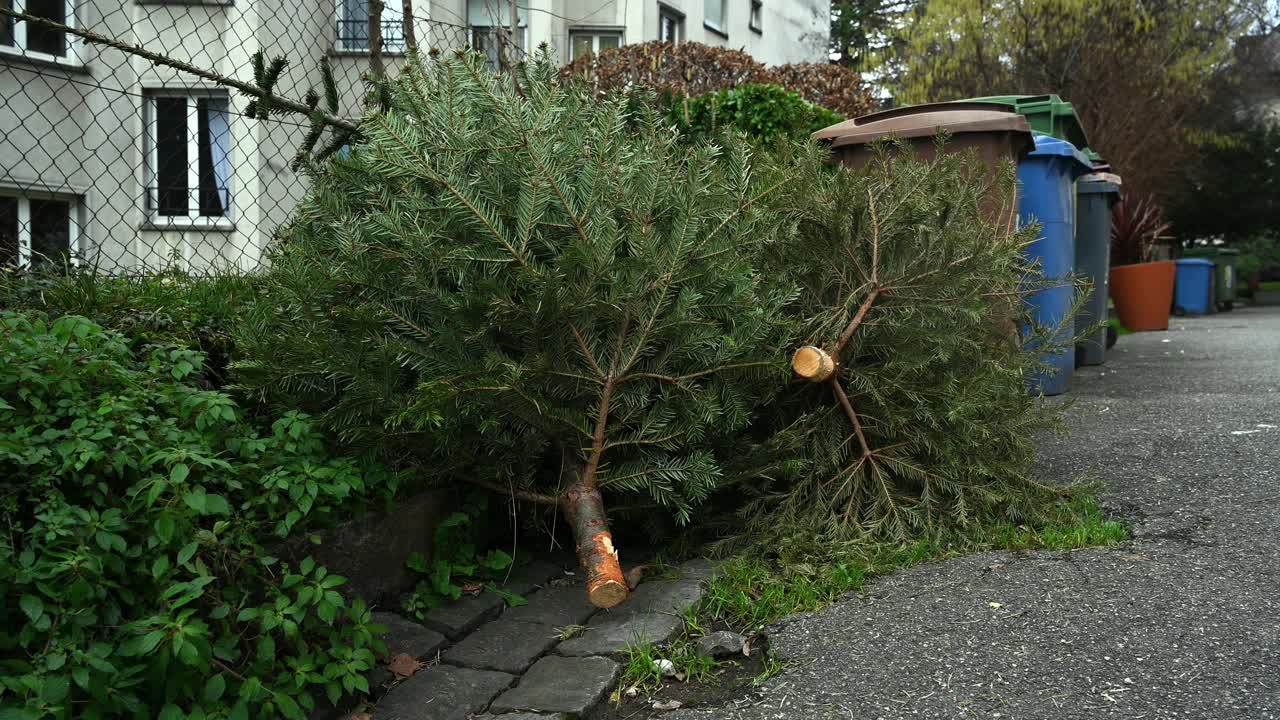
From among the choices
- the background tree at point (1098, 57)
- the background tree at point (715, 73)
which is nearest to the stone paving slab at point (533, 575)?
the background tree at point (715, 73)

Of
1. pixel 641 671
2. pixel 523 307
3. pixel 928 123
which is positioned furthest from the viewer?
pixel 928 123

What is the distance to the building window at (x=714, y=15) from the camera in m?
21.6

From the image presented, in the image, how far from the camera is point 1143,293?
41.5 ft

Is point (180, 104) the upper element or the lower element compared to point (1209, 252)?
upper

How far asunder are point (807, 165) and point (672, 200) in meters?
1.09

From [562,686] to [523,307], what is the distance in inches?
41.2

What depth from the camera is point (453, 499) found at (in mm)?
3484

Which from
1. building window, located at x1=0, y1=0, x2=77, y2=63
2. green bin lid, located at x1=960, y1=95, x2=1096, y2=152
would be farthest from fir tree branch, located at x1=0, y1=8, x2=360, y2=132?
building window, located at x1=0, y1=0, x2=77, y2=63

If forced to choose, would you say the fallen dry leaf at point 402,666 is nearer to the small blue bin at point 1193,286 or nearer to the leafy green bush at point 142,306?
the leafy green bush at point 142,306

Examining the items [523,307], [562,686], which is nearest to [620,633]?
[562,686]

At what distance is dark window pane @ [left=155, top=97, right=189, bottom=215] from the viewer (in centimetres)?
1190

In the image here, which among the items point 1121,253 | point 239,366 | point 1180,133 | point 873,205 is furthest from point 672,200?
point 1180,133

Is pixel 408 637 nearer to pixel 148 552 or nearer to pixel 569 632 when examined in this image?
pixel 569 632

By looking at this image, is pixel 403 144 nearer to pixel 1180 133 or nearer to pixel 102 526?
pixel 102 526
